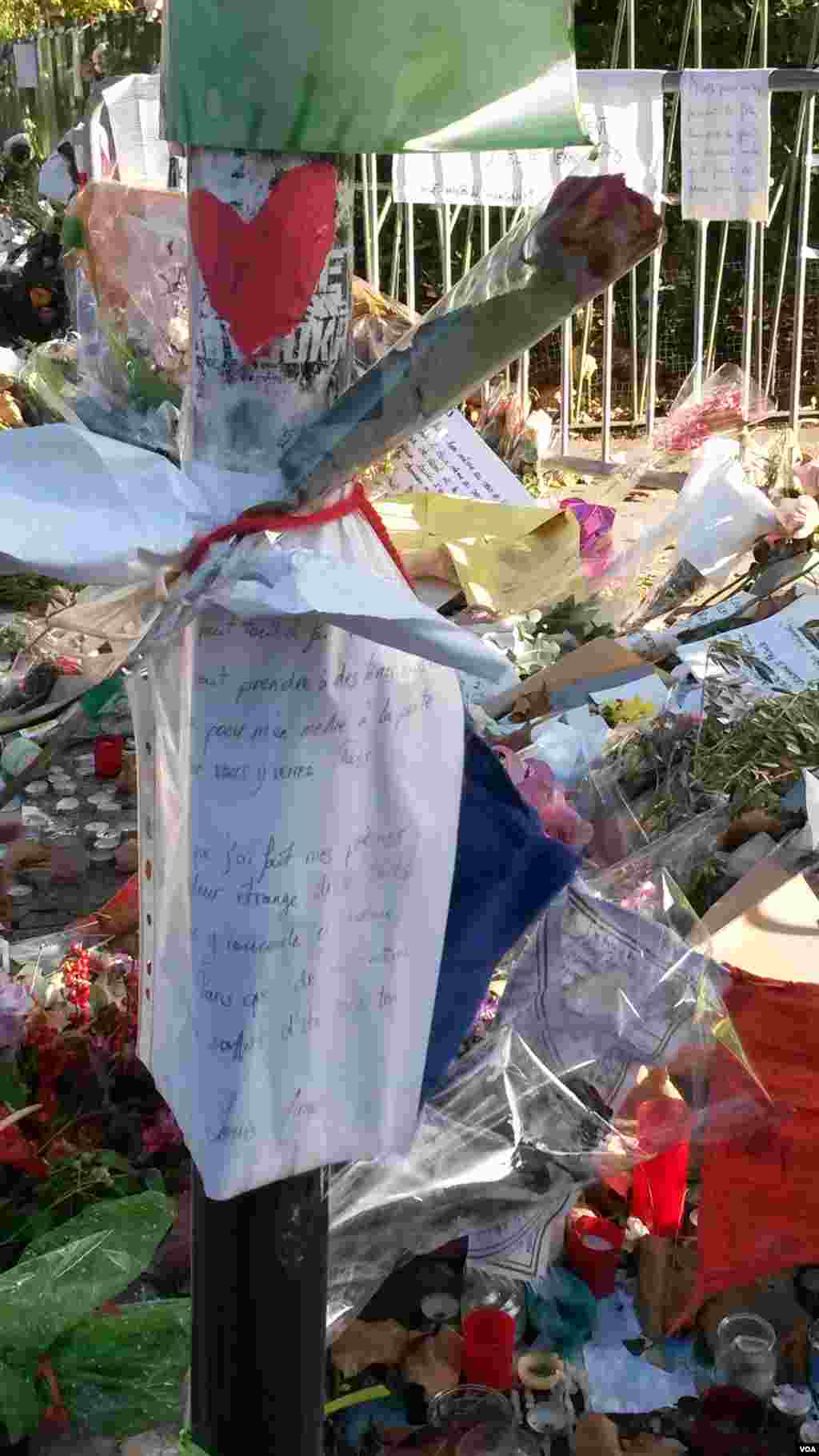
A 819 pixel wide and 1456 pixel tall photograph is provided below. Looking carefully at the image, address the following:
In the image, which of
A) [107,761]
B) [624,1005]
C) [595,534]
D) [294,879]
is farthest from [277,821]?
[595,534]

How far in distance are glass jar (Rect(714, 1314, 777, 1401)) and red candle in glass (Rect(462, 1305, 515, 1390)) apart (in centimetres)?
28

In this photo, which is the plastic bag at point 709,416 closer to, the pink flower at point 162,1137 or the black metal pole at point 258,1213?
the pink flower at point 162,1137

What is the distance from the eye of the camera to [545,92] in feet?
4.14

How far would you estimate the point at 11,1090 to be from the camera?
2426 mm

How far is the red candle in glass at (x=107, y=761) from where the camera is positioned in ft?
13.3

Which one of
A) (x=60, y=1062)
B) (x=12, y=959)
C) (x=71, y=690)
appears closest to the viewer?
(x=60, y=1062)

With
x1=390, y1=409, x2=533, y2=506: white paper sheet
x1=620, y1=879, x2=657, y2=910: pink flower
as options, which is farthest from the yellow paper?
x1=620, y1=879, x2=657, y2=910: pink flower

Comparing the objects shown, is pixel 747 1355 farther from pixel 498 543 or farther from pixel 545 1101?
pixel 498 543

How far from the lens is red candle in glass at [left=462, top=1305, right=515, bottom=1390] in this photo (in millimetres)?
2084

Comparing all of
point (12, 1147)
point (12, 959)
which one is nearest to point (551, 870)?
point (12, 1147)

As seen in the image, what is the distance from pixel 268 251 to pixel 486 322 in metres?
0.19

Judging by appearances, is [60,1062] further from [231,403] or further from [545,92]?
[545,92]

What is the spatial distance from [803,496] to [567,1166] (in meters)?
2.68

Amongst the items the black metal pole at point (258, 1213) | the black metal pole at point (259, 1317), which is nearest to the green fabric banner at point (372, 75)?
the black metal pole at point (258, 1213)
